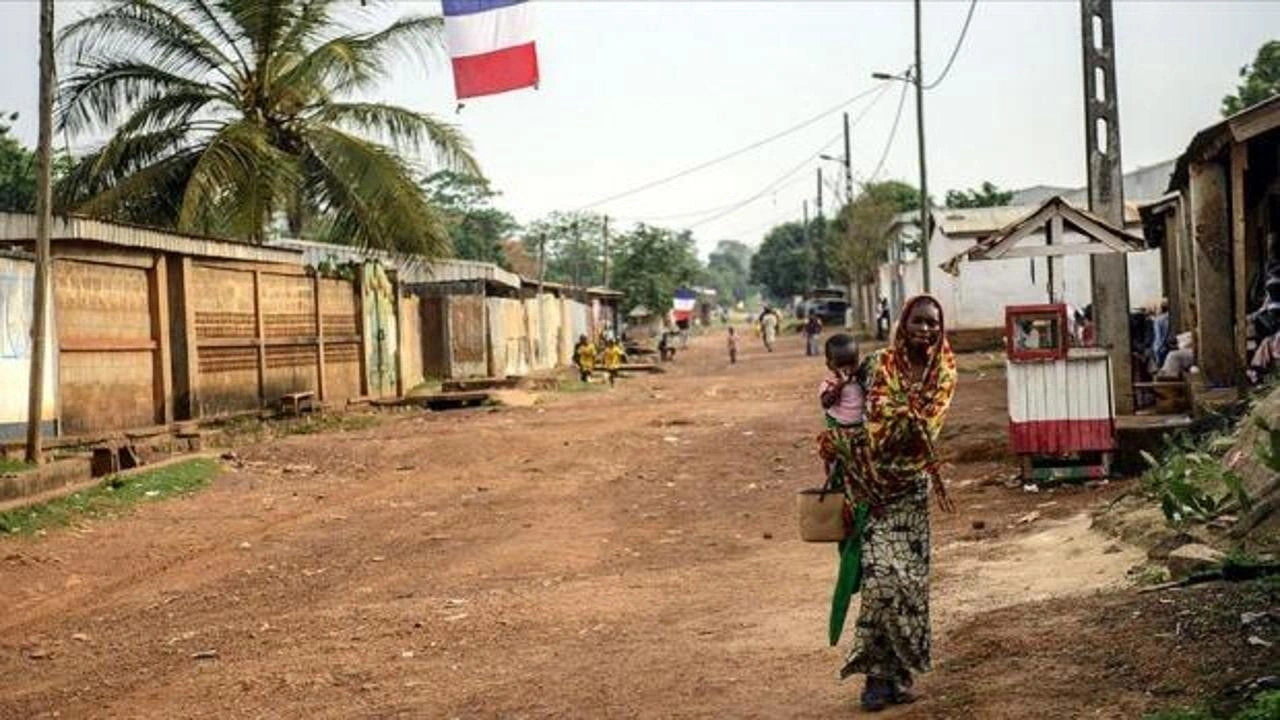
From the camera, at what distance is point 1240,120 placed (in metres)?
10.7

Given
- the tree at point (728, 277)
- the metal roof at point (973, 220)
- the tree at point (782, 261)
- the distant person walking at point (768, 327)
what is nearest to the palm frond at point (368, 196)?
the metal roof at point (973, 220)

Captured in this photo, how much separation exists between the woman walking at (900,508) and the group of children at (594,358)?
25310mm

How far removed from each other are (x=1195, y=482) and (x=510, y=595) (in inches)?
162

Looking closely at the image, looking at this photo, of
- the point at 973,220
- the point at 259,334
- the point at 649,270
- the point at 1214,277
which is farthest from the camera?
the point at 649,270

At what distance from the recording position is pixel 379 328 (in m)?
24.2

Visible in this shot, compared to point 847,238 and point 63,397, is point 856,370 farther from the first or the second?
point 847,238

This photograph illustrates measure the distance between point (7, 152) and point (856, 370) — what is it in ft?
115

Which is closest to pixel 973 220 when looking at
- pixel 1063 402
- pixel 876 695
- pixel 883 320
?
pixel 883 320

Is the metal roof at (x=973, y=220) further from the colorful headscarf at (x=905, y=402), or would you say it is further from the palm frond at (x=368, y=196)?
the colorful headscarf at (x=905, y=402)

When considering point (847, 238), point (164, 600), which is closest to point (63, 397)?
point (164, 600)

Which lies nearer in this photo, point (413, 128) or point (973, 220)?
point (413, 128)

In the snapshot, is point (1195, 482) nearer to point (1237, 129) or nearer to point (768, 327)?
point (1237, 129)

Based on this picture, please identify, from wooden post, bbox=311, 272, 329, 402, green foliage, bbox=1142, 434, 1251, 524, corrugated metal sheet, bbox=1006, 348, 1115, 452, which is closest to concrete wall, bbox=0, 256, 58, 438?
wooden post, bbox=311, 272, 329, 402

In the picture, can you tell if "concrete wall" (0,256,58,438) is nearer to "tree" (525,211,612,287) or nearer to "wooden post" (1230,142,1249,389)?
"wooden post" (1230,142,1249,389)
